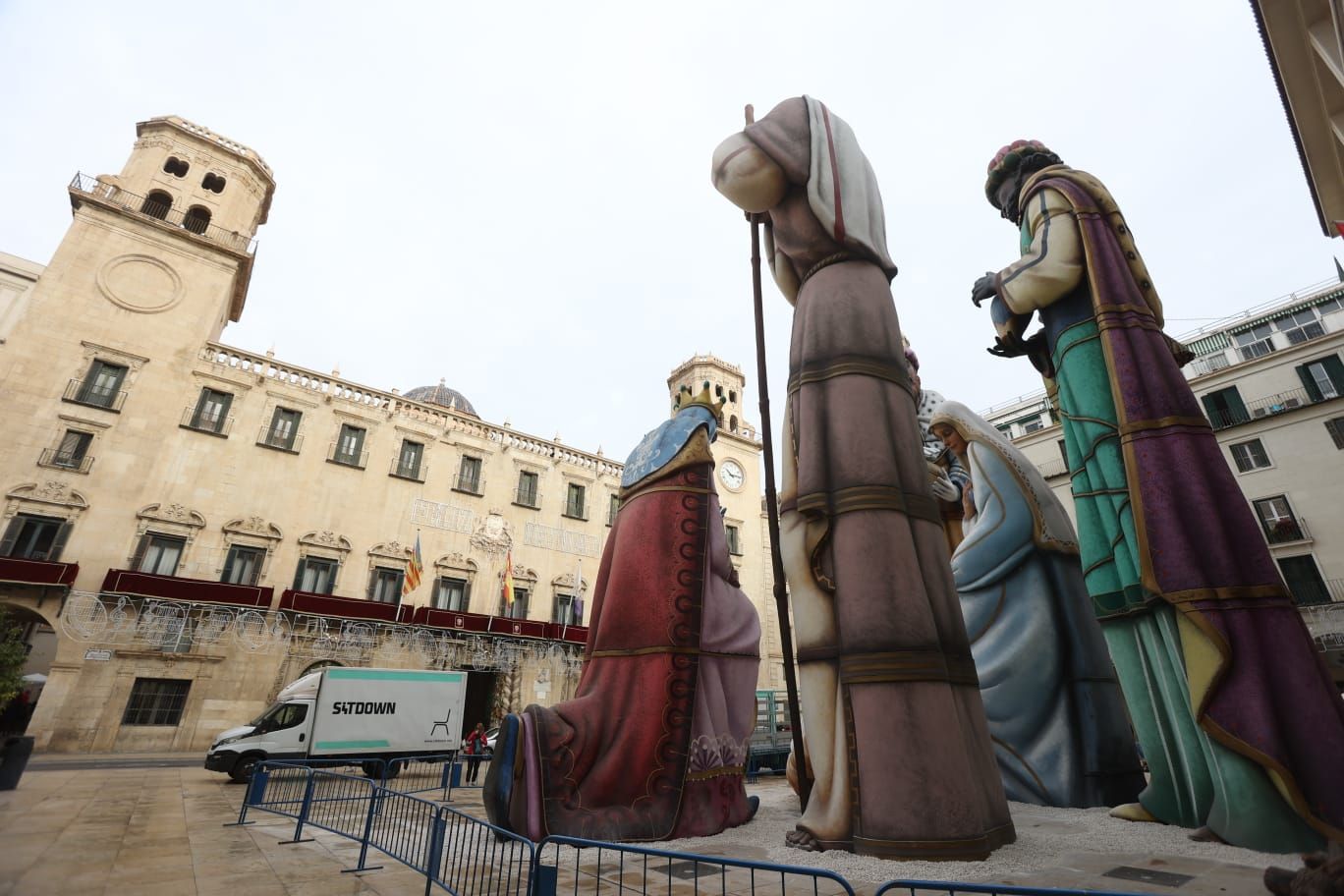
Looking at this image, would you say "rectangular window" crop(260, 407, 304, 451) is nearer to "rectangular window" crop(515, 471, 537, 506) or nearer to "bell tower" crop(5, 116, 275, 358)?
"bell tower" crop(5, 116, 275, 358)

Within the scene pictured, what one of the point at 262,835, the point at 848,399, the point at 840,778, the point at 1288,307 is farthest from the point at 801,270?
the point at 1288,307

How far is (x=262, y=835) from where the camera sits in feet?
22.1

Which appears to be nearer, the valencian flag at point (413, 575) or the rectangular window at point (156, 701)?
the rectangular window at point (156, 701)

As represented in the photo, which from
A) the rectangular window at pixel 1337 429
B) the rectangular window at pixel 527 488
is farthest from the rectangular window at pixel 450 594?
the rectangular window at pixel 1337 429

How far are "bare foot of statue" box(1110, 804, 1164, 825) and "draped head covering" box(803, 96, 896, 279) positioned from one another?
200 inches

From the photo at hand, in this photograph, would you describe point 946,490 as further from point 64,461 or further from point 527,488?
point 64,461

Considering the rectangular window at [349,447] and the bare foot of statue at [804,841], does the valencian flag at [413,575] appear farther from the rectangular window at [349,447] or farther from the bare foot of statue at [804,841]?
the bare foot of statue at [804,841]

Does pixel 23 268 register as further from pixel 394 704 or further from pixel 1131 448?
pixel 1131 448

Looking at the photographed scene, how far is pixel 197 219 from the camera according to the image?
23.3 meters

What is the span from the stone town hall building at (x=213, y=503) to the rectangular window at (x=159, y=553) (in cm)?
5

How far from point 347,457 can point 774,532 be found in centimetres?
2056

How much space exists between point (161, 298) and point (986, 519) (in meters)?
25.3

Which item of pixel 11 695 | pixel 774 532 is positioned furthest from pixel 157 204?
pixel 774 532

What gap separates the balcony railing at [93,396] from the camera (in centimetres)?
1823
